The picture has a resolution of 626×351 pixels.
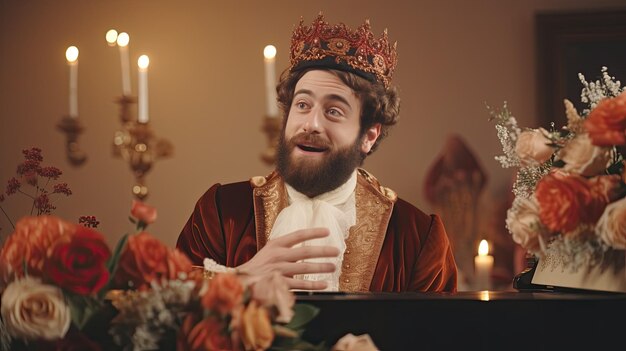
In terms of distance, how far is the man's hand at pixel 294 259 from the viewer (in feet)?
5.08

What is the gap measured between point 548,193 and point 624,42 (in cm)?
300

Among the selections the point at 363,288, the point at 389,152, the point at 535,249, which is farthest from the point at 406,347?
the point at 389,152

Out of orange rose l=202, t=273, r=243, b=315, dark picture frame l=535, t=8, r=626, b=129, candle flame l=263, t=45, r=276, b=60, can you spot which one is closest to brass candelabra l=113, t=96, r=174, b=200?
candle flame l=263, t=45, r=276, b=60

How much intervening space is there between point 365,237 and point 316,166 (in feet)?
0.72

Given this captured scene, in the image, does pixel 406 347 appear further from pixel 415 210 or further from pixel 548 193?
pixel 415 210

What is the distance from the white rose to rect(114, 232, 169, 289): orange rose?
8 cm

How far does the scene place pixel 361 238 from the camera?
2.29 m

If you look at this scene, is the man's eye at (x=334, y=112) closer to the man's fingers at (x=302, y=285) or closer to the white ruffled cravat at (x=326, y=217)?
the white ruffled cravat at (x=326, y=217)

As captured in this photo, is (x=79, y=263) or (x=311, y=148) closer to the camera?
(x=79, y=263)

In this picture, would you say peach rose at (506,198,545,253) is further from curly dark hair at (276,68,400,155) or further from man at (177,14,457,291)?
curly dark hair at (276,68,400,155)

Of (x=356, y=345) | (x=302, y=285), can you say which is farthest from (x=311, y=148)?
(x=356, y=345)

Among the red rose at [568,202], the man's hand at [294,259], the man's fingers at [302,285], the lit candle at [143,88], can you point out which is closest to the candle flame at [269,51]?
the lit candle at [143,88]

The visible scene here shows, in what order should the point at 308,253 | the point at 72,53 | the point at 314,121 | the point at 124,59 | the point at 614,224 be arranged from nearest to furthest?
the point at 614,224 < the point at 308,253 < the point at 314,121 < the point at 72,53 < the point at 124,59

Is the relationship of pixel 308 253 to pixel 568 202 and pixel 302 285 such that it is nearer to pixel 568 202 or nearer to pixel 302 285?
pixel 302 285
